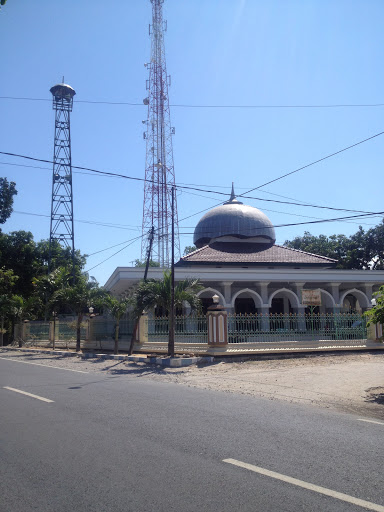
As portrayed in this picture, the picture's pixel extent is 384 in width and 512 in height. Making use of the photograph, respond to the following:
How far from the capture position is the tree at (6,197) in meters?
33.0

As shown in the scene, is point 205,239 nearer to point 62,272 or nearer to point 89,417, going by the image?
point 62,272

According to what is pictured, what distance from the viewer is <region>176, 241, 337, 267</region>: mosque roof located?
29.2 metres

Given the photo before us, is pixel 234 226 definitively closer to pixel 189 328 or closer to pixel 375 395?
pixel 189 328

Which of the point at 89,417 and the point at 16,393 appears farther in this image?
the point at 16,393

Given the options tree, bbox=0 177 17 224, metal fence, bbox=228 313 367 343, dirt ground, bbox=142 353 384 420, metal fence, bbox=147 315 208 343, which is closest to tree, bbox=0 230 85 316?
tree, bbox=0 177 17 224

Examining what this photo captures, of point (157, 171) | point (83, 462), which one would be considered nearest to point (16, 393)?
point (83, 462)

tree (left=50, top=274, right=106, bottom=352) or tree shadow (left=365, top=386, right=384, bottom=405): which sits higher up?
tree (left=50, top=274, right=106, bottom=352)

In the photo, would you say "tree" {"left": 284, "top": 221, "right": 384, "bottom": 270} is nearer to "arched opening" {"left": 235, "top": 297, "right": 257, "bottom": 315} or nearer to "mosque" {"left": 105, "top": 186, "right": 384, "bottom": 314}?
"mosque" {"left": 105, "top": 186, "right": 384, "bottom": 314}

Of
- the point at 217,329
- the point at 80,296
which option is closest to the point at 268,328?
the point at 217,329

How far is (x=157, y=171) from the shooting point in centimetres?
3100

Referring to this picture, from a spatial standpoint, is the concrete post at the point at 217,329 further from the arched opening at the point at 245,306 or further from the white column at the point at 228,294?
the arched opening at the point at 245,306

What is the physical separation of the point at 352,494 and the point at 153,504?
69.1 inches

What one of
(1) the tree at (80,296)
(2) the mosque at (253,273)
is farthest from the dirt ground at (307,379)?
(1) the tree at (80,296)

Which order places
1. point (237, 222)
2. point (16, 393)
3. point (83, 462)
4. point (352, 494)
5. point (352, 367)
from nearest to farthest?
point (352, 494), point (83, 462), point (16, 393), point (352, 367), point (237, 222)
